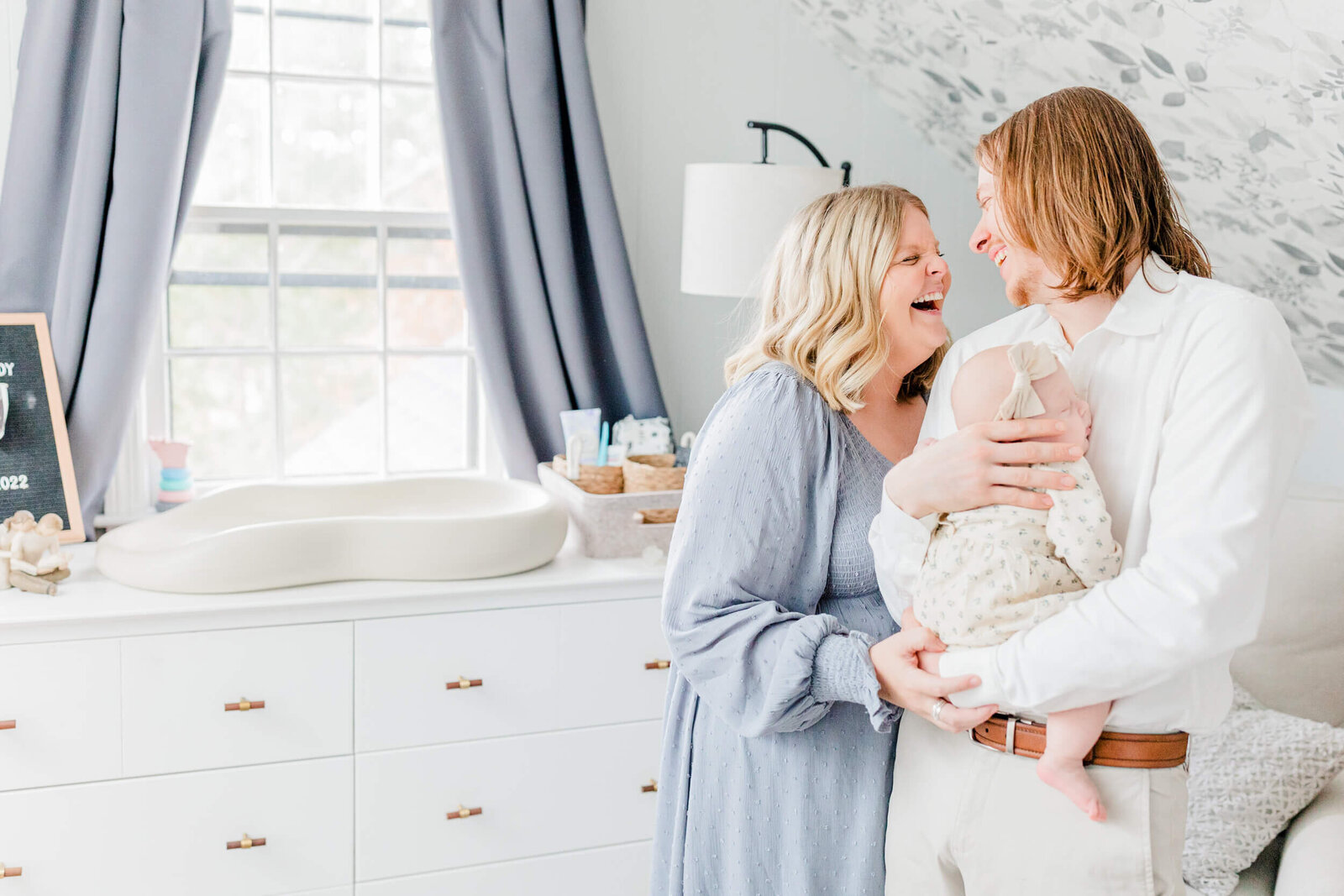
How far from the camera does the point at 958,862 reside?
45.8 inches

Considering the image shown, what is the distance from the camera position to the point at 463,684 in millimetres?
2125

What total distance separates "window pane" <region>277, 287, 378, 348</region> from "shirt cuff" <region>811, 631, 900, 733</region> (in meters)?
1.76

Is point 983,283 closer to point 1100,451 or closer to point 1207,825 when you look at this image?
point 1207,825

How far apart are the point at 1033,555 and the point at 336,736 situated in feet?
4.79

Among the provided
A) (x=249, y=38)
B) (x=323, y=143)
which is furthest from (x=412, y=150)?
(x=249, y=38)

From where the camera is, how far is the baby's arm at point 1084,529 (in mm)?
1050

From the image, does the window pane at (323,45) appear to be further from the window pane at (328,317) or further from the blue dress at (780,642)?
the blue dress at (780,642)

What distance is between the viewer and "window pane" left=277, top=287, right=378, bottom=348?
8.57 feet

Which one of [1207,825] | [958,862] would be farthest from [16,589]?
[1207,825]

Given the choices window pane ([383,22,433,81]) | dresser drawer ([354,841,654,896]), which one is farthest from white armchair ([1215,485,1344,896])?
window pane ([383,22,433,81])

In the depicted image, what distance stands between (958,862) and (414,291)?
6.45ft

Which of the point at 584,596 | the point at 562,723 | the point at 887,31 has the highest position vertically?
the point at 887,31

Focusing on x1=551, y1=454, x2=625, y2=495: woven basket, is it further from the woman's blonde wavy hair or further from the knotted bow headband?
the knotted bow headband

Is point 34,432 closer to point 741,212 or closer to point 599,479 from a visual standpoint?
point 599,479
